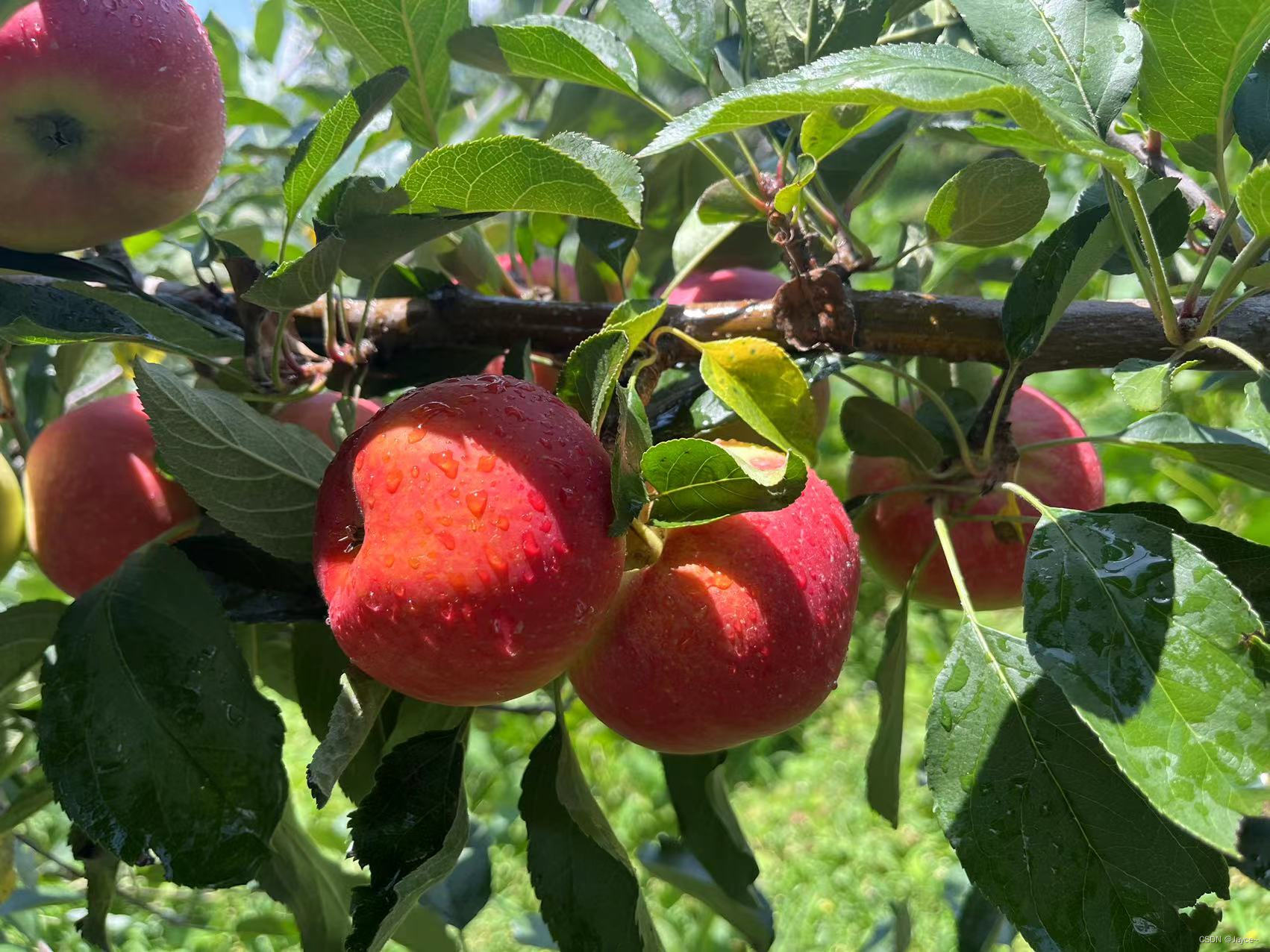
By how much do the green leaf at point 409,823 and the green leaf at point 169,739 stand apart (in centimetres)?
5

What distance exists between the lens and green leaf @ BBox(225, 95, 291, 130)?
1003 mm

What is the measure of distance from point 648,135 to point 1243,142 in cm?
45

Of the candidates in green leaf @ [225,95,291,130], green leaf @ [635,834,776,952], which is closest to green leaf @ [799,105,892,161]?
green leaf @ [635,834,776,952]

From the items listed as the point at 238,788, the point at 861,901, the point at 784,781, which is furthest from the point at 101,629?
the point at 784,781

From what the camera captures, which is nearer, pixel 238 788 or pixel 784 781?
pixel 238 788

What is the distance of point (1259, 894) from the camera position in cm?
167

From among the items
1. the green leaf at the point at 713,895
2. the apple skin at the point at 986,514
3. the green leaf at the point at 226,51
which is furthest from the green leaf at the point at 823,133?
the green leaf at the point at 226,51

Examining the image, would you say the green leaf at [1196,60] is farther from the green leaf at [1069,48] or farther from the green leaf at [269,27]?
the green leaf at [269,27]

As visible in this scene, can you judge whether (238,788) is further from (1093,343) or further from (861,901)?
(861,901)

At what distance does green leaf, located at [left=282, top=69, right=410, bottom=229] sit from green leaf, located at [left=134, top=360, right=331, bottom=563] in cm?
12

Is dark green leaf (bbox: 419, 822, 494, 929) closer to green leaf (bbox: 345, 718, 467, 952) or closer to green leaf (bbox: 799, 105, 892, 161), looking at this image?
green leaf (bbox: 345, 718, 467, 952)

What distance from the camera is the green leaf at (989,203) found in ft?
1.99

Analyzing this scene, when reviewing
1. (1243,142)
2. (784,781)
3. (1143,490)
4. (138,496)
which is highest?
(1243,142)

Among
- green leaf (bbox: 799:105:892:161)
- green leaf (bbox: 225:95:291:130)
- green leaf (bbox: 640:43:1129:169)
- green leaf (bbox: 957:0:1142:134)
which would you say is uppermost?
green leaf (bbox: 640:43:1129:169)
